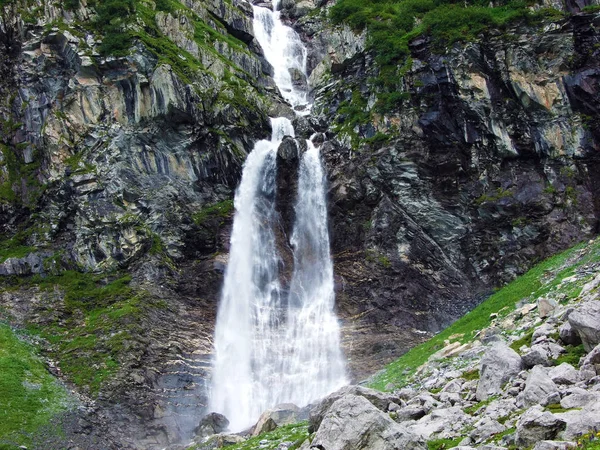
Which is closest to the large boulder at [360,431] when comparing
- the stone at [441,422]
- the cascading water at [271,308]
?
the stone at [441,422]

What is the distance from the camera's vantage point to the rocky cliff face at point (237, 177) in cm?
3709

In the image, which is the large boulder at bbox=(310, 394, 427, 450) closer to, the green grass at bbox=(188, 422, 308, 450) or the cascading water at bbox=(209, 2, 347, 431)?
the green grass at bbox=(188, 422, 308, 450)

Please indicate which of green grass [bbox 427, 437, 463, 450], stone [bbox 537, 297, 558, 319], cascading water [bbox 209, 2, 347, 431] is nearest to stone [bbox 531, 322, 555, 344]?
stone [bbox 537, 297, 558, 319]

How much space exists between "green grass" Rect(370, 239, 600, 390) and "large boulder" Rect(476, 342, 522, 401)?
27.3 feet

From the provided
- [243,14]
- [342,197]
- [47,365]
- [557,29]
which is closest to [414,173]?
[342,197]

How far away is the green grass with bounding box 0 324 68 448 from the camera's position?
982 inches

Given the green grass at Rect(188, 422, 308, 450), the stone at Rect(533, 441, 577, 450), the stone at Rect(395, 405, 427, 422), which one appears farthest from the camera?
the green grass at Rect(188, 422, 308, 450)

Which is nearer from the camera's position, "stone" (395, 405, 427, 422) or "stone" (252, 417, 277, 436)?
"stone" (395, 405, 427, 422)

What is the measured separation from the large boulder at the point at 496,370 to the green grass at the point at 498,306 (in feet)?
27.3

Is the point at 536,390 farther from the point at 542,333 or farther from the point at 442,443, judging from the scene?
the point at 542,333

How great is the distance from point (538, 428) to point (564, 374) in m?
2.71

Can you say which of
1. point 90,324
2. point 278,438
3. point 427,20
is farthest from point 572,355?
point 427,20

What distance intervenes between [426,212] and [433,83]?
36.1ft

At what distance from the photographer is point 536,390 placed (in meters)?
9.59
